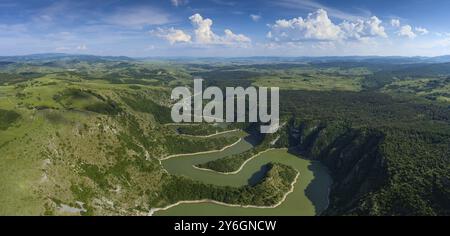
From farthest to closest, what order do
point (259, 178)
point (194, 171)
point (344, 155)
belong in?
point (344, 155) < point (194, 171) < point (259, 178)

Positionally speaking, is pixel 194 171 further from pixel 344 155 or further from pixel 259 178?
pixel 344 155

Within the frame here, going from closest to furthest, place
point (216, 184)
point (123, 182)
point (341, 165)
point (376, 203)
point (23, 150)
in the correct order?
point (376, 203) < point (23, 150) < point (123, 182) < point (216, 184) < point (341, 165)

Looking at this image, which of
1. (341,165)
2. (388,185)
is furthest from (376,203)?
(341,165)

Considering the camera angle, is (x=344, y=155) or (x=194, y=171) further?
(x=344, y=155)

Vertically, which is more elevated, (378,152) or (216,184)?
(378,152)

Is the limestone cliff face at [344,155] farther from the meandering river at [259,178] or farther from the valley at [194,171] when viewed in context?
the meandering river at [259,178]

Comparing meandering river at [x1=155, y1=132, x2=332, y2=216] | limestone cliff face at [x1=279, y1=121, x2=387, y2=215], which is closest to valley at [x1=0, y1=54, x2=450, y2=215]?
meandering river at [x1=155, y1=132, x2=332, y2=216]

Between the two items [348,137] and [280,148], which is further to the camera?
[280,148]

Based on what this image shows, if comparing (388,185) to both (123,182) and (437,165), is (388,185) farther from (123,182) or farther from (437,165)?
(123,182)

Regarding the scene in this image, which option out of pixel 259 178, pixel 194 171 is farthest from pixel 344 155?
pixel 194 171

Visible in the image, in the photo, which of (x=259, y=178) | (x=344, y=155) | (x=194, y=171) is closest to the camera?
(x=259, y=178)
